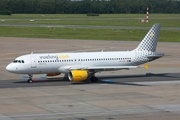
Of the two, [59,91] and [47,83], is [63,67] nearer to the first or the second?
[47,83]

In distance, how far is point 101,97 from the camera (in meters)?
44.5

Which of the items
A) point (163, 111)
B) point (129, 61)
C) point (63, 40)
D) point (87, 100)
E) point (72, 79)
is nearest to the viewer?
point (163, 111)

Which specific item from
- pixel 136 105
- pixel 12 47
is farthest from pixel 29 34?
pixel 136 105

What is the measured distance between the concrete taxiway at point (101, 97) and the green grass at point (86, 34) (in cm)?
4430

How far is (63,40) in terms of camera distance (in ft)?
360

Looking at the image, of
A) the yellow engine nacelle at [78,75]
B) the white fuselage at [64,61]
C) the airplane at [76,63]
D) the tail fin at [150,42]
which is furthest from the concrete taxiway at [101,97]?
the tail fin at [150,42]

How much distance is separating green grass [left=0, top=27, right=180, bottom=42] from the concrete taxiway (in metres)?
44.3

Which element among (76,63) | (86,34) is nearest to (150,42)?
(76,63)

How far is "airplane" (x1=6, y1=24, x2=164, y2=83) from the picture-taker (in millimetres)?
52844

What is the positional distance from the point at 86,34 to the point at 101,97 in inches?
3113

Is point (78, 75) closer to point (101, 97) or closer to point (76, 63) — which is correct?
point (76, 63)

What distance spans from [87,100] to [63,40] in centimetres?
6749

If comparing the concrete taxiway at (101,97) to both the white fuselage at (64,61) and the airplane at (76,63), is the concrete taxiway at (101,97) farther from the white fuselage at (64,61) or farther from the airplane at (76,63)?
the white fuselage at (64,61)

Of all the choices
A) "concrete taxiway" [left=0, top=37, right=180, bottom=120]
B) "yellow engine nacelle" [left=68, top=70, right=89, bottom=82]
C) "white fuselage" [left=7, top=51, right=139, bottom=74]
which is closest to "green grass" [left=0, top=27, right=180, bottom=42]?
"concrete taxiway" [left=0, top=37, right=180, bottom=120]
